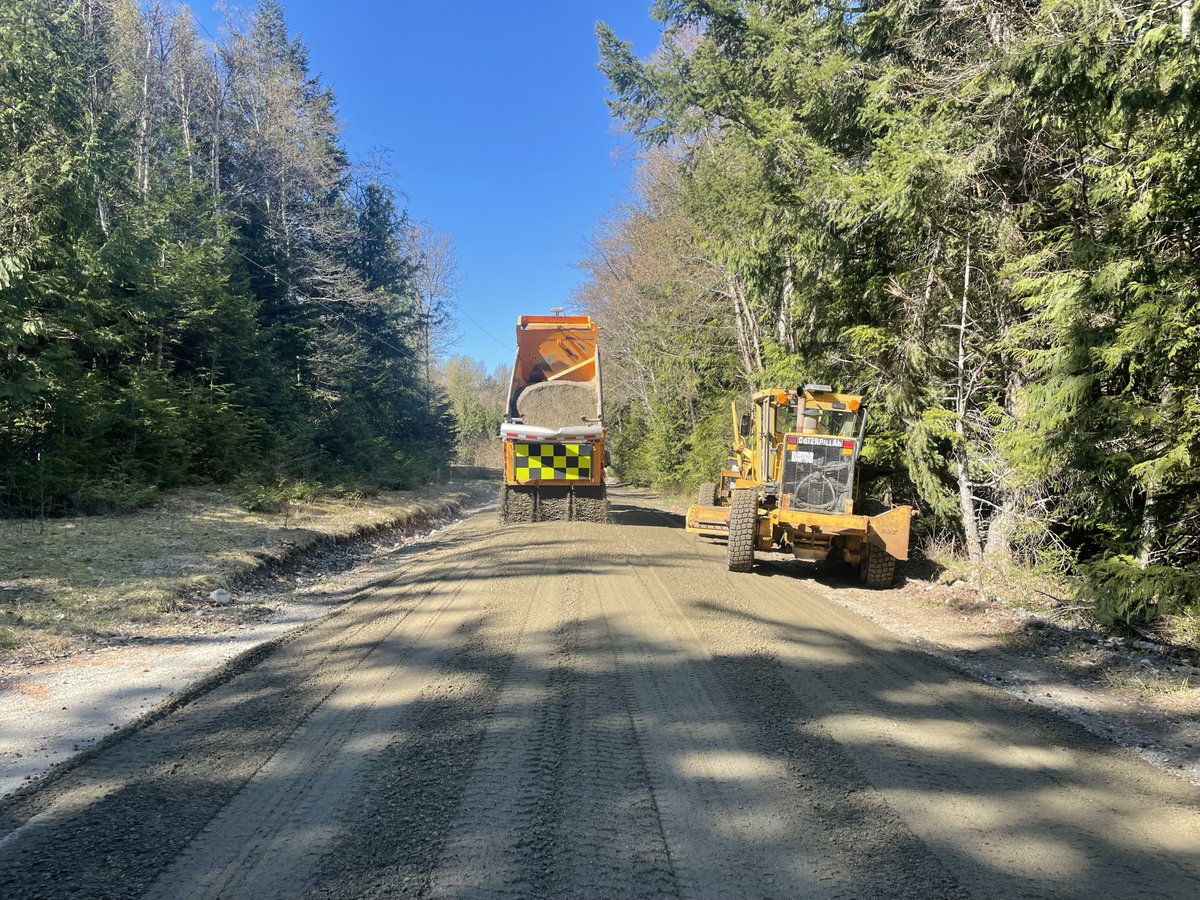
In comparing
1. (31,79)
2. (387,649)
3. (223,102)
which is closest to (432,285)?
(223,102)

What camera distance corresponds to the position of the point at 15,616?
633 centimetres

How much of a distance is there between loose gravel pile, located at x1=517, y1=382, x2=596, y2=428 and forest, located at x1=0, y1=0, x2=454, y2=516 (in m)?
6.16

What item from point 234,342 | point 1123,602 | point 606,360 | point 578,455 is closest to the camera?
point 1123,602

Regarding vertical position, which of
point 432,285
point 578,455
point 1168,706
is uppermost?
point 432,285

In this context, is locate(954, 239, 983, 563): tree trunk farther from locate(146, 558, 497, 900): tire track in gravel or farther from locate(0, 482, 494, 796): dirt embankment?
locate(0, 482, 494, 796): dirt embankment

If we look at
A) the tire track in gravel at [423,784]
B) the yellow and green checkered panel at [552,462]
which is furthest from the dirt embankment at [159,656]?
the yellow and green checkered panel at [552,462]

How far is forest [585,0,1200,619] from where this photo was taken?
658cm

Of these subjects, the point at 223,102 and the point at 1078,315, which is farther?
the point at 223,102

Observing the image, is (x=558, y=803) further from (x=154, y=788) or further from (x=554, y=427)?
(x=554, y=427)

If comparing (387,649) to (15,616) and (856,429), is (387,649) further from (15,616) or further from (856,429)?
(856,429)

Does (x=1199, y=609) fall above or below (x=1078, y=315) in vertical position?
below

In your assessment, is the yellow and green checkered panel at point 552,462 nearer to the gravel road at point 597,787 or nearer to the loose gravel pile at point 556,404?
the loose gravel pile at point 556,404

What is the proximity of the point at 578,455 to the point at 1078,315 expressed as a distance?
8630 mm

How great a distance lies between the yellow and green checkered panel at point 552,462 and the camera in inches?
544
